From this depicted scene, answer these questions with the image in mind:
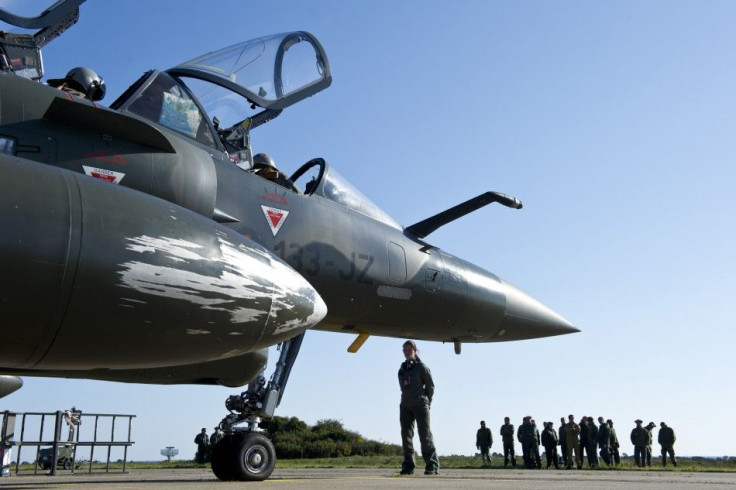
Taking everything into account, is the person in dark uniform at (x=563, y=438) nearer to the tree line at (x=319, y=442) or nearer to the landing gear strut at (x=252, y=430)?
the tree line at (x=319, y=442)

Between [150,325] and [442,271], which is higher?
[442,271]

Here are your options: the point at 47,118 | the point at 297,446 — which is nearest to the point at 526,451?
the point at 297,446

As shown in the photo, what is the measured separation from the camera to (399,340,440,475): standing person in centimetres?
844

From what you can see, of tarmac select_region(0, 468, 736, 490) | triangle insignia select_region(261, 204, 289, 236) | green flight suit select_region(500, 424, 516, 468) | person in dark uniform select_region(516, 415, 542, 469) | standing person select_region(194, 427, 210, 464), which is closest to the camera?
tarmac select_region(0, 468, 736, 490)

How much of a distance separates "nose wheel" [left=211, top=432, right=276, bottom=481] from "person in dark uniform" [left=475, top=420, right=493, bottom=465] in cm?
1623

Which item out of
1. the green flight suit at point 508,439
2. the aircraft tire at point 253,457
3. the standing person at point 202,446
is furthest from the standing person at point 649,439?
the aircraft tire at point 253,457

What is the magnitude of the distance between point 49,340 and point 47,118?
201 cm

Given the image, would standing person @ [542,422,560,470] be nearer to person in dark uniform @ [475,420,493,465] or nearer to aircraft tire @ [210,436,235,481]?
person in dark uniform @ [475,420,493,465]

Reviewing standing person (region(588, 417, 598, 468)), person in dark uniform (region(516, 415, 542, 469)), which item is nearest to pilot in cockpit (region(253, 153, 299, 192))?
person in dark uniform (region(516, 415, 542, 469))

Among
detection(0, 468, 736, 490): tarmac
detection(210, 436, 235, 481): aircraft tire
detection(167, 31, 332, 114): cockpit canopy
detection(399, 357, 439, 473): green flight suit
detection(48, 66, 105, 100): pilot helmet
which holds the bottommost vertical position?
detection(0, 468, 736, 490): tarmac

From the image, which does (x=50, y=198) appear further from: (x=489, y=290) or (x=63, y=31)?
(x=489, y=290)

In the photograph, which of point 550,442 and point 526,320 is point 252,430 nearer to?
point 526,320

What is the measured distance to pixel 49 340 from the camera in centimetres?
381

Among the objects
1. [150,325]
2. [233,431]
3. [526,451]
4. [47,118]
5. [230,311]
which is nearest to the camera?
[150,325]
